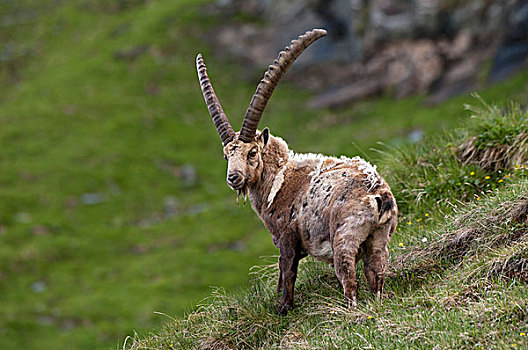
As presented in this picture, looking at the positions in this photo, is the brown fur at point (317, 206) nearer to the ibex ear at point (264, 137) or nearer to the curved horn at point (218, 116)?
the ibex ear at point (264, 137)

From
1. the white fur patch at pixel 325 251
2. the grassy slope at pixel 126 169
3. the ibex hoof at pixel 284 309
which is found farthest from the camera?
the grassy slope at pixel 126 169

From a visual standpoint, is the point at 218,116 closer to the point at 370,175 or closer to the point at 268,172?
the point at 268,172

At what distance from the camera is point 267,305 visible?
9734 millimetres

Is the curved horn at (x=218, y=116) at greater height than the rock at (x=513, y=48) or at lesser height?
lesser

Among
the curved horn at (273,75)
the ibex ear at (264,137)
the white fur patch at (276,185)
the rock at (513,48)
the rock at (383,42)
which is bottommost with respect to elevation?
the white fur patch at (276,185)

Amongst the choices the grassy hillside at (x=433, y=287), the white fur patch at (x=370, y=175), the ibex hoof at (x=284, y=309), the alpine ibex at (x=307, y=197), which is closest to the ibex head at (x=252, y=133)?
the alpine ibex at (x=307, y=197)

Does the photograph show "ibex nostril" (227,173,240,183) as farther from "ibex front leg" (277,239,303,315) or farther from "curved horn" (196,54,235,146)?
"ibex front leg" (277,239,303,315)

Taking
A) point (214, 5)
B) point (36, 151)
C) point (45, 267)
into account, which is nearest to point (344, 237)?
point (45, 267)

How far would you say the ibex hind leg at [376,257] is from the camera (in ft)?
27.1

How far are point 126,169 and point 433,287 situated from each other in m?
33.9

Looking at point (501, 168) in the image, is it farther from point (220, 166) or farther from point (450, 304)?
point (220, 166)

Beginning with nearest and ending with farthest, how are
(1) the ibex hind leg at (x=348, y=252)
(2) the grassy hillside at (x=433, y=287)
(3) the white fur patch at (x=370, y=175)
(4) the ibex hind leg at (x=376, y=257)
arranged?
1. (2) the grassy hillside at (x=433, y=287)
2. (1) the ibex hind leg at (x=348, y=252)
3. (4) the ibex hind leg at (x=376, y=257)
4. (3) the white fur patch at (x=370, y=175)

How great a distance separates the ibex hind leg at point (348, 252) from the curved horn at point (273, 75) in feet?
7.13

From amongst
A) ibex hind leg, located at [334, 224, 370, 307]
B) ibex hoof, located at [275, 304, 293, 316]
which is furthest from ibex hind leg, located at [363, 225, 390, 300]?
ibex hoof, located at [275, 304, 293, 316]
